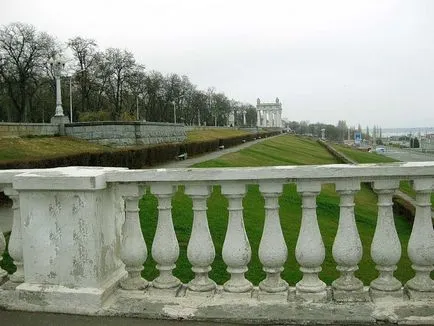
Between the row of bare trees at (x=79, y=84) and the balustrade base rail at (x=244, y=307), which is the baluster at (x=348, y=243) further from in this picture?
the row of bare trees at (x=79, y=84)

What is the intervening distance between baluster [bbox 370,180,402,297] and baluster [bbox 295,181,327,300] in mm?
354

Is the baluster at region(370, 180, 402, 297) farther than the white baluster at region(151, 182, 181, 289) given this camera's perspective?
No

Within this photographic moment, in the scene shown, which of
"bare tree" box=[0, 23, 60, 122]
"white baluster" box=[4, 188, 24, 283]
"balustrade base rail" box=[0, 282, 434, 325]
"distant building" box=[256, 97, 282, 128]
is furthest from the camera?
"distant building" box=[256, 97, 282, 128]

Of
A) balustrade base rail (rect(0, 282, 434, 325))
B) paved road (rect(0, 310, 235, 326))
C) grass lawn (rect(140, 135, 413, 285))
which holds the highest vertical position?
balustrade base rail (rect(0, 282, 434, 325))

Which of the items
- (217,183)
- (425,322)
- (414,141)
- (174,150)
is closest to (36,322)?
(217,183)

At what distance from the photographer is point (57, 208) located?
2939 millimetres

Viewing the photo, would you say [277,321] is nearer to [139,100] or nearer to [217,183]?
[217,183]

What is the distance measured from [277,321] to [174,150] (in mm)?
24820

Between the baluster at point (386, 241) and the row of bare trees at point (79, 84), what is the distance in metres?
41.1

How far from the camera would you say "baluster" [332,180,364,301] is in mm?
2867

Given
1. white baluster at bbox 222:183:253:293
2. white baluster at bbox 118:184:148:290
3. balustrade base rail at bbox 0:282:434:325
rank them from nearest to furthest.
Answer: balustrade base rail at bbox 0:282:434:325
white baluster at bbox 222:183:253:293
white baluster at bbox 118:184:148:290

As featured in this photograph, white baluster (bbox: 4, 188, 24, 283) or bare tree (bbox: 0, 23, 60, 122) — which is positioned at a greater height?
bare tree (bbox: 0, 23, 60, 122)

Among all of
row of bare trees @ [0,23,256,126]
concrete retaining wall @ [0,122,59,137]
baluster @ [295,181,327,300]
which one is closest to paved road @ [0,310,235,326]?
baluster @ [295,181,327,300]

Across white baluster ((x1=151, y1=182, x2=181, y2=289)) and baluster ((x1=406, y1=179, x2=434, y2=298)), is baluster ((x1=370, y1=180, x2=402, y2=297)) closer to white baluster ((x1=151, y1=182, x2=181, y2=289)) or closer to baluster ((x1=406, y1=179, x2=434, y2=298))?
baluster ((x1=406, y1=179, x2=434, y2=298))
